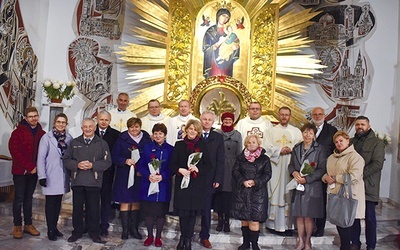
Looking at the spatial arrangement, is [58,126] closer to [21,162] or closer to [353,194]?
[21,162]

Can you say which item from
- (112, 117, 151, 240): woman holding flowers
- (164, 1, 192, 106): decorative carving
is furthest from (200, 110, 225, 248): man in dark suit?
(164, 1, 192, 106): decorative carving

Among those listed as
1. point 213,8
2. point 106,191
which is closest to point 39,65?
point 213,8

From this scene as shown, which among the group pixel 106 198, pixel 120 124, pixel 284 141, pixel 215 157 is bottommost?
pixel 106 198

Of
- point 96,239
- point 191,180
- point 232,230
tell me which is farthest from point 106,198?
point 232,230

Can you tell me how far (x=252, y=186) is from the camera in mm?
4863

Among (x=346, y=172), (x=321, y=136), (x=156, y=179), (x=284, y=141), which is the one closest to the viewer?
(x=346, y=172)

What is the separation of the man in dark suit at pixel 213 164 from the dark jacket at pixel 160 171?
482 millimetres

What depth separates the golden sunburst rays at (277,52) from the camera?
8570 millimetres

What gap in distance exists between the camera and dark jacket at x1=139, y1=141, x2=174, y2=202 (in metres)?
5.03

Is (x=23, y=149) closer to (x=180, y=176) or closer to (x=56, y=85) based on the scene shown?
(x=180, y=176)

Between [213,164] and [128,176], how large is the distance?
43.2 inches

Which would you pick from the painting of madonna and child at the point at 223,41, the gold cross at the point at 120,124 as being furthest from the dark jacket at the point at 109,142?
the painting of madonna and child at the point at 223,41

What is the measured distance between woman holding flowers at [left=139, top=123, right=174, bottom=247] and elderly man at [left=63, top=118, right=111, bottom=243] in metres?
0.48

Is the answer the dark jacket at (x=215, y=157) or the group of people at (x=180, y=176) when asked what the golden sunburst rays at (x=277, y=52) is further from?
the dark jacket at (x=215, y=157)
